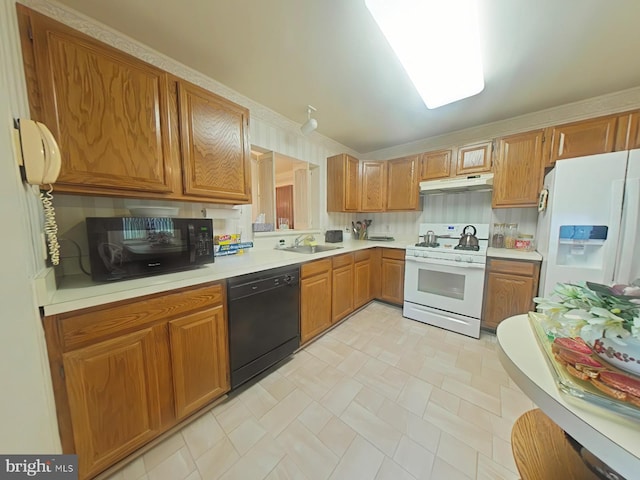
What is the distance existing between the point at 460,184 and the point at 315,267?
1.89 m

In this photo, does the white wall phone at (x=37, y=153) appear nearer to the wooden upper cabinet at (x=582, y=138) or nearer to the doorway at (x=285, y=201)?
the wooden upper cabinet at (x=582, y=138)

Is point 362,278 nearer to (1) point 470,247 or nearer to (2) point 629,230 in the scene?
(1) point 470,247

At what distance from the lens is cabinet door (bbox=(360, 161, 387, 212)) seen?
315 centimetres

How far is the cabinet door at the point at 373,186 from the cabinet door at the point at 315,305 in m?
1.48

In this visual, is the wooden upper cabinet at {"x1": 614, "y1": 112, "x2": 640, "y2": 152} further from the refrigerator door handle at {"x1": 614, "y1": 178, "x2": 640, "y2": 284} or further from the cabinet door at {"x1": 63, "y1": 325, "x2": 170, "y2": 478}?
the cabinet door at {"x1": 63, "y1": 325, "x2": 170, "y2": 478}

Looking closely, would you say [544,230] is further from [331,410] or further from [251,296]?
[251,296]

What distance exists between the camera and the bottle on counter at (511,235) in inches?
98.4

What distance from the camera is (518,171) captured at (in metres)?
2.21

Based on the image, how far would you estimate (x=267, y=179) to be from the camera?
8.39 feet

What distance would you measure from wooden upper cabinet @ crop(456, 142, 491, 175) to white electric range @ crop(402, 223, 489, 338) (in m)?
0.63

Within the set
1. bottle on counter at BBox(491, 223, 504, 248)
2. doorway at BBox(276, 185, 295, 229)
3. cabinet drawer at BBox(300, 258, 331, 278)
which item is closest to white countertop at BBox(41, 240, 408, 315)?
cabinet drawer at BBox(300, 258, 331, 278)

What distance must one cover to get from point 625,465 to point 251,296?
1519 millimetres

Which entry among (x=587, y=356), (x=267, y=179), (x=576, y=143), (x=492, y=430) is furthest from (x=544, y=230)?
(x=267, y=179)

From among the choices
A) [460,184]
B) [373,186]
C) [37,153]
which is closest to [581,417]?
[37,153]
